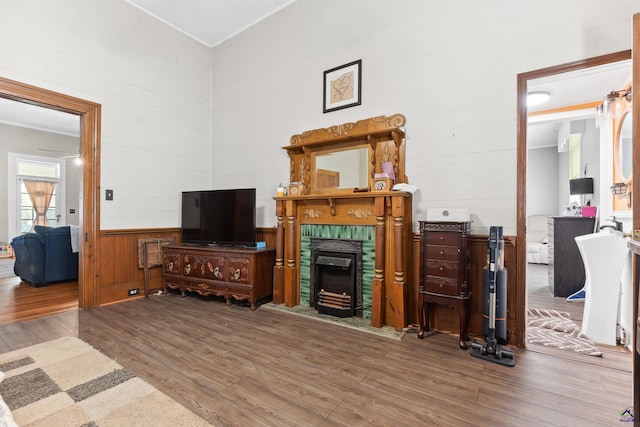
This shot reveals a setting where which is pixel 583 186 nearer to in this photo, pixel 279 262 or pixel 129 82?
pixel 279 262

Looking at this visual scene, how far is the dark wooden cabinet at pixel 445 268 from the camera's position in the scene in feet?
8.18

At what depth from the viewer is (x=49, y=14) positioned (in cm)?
327

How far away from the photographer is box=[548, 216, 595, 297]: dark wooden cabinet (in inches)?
160

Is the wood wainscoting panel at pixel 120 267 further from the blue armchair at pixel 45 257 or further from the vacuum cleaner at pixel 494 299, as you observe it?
the vacuum cleaner at pixel 494 299

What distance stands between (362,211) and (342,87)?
4.98ft

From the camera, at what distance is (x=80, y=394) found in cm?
180

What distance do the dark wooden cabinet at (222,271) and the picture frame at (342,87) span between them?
6.34ft

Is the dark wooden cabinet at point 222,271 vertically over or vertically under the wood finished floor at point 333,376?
over

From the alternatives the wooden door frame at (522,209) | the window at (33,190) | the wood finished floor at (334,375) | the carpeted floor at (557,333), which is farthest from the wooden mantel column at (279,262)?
the window at (33,190)

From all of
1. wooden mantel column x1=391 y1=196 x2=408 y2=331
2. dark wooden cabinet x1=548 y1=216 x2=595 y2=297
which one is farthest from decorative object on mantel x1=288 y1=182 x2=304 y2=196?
dark wooden cabinet x1=548 y1=216 x2=595 y2=297

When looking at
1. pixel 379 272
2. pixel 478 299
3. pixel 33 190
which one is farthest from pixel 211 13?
pixel 33 190

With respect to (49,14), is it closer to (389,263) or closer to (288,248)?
(288,248)

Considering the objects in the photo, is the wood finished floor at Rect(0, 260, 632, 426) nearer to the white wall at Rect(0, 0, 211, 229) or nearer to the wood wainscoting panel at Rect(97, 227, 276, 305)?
the wood wainscoting panel at Rect(97, 227, 276, 305)

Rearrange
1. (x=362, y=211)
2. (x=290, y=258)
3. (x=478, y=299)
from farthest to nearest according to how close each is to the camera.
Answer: (x=290, y=258)
(x=362, y=211)
(x=478, y=299)
